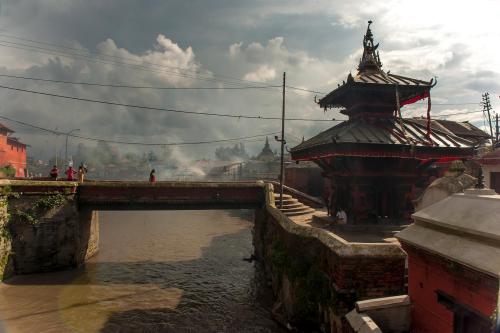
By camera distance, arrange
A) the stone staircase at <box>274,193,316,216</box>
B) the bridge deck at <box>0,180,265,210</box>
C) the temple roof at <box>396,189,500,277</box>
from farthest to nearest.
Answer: the stone staircase at <box>274,193,316,216</box>
the bridge deck at <box>0,180,265,210</box>
the temple roof at <box>396,189,500,277</box>

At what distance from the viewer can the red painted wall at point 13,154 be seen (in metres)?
49.8

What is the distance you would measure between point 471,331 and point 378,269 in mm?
2953

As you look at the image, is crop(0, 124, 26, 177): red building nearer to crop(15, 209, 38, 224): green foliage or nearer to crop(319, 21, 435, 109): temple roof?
crop(15, 209, 38, 224): green foliage

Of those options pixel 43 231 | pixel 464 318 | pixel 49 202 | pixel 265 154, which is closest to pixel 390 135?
pixel 464 318

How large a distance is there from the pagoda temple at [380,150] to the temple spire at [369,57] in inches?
50.6

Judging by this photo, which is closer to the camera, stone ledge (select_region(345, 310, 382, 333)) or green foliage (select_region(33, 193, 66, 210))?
stone ledge (select_region(345, 310, 382, 333))

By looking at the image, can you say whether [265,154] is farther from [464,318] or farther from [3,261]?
[464,318]

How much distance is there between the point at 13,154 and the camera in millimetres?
54531

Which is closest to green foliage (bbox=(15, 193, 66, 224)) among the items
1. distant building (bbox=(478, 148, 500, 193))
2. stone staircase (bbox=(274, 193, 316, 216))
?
stone staircase (bbox=(274, 193, 316, 216))

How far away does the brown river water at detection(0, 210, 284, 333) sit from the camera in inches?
494

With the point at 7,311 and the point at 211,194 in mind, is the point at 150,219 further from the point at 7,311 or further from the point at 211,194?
the point at 7,311

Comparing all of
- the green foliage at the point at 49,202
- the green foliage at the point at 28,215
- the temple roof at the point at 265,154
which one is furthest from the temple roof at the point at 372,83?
the temple roof at the point at 265,154

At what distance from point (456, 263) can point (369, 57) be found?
14.3m

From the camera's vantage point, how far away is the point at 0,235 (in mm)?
16172
